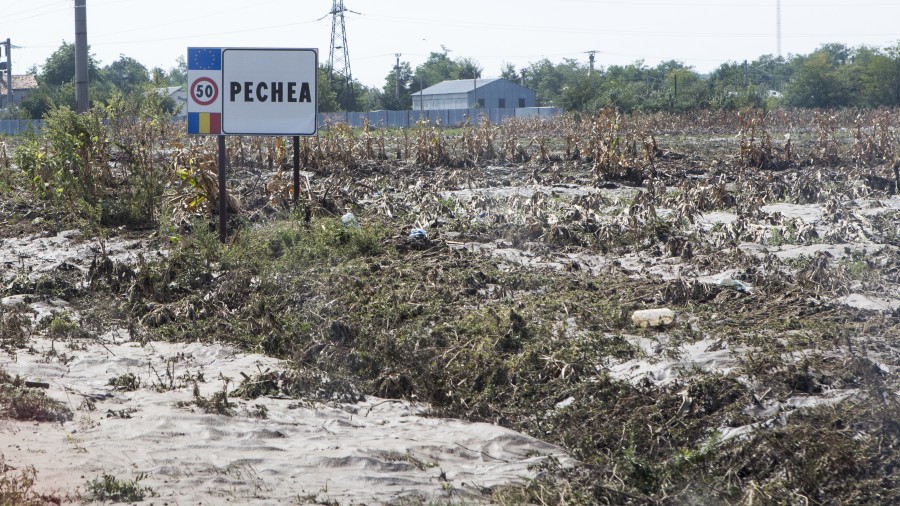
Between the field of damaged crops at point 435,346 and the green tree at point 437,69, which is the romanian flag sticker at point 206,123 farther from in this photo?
the green tree at point 437,69

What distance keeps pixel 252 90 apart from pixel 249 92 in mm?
43

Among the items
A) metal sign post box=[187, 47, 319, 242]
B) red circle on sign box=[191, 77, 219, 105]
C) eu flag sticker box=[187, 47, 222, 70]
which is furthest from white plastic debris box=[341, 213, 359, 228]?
eu flag sticker box=[187, 47, 222, 70]

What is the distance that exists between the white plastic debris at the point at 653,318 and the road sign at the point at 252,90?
5.30 metres

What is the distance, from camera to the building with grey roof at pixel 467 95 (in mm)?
82625

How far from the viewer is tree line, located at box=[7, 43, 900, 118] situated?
46.9m

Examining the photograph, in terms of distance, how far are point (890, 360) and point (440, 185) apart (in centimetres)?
1177

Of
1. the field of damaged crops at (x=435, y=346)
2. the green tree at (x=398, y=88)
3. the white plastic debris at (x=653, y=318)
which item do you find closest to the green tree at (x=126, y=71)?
the green tree at (x=398, y=88)

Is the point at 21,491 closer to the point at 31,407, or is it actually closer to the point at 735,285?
the point at 31,407

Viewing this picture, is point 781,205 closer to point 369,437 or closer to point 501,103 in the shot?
point 369,437

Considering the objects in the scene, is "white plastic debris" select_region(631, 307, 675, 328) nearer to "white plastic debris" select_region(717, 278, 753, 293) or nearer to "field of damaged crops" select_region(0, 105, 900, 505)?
"field of damaged crops" select_region(0, 105, 900, 505)

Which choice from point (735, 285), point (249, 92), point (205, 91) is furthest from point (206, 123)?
point (735, 285)

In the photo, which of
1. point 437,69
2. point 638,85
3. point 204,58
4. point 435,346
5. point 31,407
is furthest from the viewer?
point 437,69

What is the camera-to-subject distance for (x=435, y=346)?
6910 millimetres

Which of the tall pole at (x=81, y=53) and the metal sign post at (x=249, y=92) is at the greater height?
the tall pole at (x=81, y=53)
